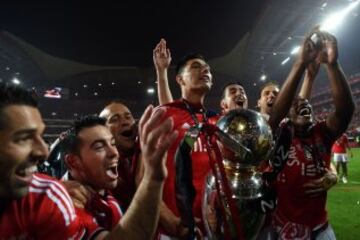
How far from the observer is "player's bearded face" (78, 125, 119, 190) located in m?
1.89

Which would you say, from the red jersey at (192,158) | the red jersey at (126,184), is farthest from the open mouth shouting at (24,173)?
the red jersey at (126,184)

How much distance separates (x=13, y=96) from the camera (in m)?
1.44

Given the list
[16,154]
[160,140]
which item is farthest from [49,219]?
[160,140]

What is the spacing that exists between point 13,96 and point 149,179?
2.27 ft

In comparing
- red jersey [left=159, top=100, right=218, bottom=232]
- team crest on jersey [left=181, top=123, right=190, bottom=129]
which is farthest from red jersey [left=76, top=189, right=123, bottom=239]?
team crest on jersey [left=181, top=123, right=190, bottom=129]

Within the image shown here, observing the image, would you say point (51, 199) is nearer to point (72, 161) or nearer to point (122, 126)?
point (72, 161)

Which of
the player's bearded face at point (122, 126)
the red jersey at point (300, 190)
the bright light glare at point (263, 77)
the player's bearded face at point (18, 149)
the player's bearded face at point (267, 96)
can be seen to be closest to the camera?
the player's bearded face at point (18, 149)

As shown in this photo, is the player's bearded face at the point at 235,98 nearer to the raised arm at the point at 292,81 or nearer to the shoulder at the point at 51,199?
the raised arm at the point at 292,81

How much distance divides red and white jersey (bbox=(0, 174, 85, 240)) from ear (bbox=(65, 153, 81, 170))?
420mm

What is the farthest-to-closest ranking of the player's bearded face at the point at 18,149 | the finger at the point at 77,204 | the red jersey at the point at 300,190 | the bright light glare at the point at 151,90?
1. the bright light glare at the point at 151,90
2. the red jersey at the point at 300,190
3. the finger at the point at 77,204
4. the player's bearded face at the point at 18,149

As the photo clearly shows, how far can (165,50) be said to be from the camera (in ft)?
10.1

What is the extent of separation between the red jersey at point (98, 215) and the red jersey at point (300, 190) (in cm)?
130

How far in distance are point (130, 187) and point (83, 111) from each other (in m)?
30.4

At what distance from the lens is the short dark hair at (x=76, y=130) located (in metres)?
1.93
